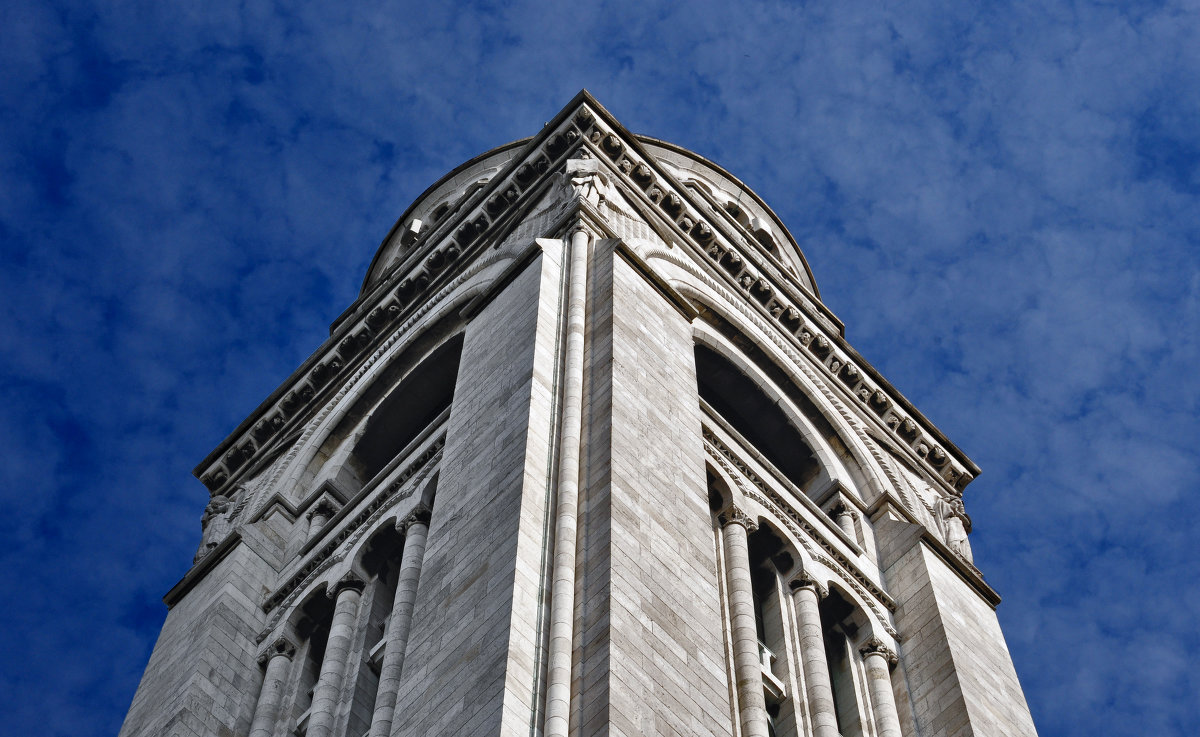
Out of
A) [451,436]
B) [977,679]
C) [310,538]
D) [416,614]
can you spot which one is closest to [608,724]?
[416,614]

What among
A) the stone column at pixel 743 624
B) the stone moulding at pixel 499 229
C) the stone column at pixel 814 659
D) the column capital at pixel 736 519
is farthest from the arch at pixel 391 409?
the stone column at pixel 814 659

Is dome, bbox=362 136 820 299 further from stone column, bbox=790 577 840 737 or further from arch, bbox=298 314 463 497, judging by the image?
stone column, bbox=790 577 840 737

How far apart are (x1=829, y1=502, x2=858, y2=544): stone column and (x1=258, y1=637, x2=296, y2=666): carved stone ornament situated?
34.8ft

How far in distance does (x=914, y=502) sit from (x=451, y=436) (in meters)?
12.7

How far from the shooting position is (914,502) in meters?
39.4

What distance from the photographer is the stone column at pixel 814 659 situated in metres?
29.4

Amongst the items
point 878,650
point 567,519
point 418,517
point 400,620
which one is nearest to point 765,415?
point 878,650

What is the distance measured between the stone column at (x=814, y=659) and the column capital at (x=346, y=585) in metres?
7.40

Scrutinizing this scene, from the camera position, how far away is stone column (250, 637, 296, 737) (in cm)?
3127

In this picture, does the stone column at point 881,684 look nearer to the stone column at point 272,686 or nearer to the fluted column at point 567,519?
the fluted column at point 567,519

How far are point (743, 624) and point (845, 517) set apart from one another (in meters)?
8.04

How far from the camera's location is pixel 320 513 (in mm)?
37719

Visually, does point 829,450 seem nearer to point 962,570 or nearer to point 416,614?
point 962,570

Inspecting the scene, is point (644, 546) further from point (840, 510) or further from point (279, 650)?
point (840, 510)
